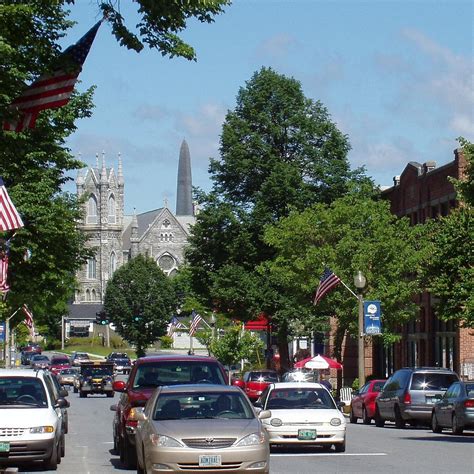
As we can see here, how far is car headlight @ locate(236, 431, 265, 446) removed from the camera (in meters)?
17.1

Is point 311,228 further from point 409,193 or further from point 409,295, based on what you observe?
point 409,193

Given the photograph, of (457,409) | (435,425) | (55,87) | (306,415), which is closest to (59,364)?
(435,425)

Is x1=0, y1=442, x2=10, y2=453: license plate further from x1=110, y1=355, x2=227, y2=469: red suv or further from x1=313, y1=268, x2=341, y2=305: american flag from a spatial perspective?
x1=313, y1=268, x2=341, y2=305: american flag

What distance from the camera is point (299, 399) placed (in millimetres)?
27406

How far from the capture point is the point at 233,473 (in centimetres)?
1703

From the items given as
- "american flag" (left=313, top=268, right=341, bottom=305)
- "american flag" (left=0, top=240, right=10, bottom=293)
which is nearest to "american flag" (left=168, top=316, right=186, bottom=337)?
"american flag" (left=313, top=268, right=341, bottom=305)

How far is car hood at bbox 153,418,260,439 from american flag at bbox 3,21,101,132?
4836 mm

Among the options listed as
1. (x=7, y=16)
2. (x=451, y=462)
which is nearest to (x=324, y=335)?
(x=451, y=462)

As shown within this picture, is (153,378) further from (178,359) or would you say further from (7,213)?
(7,213)

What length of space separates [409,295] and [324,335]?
86.9ft

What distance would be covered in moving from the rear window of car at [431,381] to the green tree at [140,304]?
109 metres

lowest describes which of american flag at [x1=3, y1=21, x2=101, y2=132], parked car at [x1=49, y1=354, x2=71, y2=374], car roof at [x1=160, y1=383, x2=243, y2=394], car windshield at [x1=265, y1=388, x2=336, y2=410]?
car windshield at [x1=265, y1=388, x2=336, y2=410]

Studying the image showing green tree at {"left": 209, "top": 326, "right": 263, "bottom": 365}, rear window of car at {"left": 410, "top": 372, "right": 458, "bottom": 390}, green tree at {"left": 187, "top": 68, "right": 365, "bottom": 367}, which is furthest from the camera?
green tree at {"left": 209, "top": 326, "right": 263, "bottom": 365}

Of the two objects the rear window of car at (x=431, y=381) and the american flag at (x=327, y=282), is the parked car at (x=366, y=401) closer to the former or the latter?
the rear window of car at (x=431, y=381)
